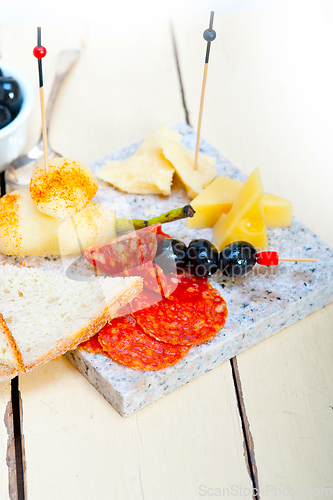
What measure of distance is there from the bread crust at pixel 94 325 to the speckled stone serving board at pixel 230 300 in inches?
2.2

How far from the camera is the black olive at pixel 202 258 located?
1.97 meters

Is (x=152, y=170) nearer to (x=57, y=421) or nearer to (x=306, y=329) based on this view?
(x=306, y=329)

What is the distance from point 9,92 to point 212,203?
929 millimetres

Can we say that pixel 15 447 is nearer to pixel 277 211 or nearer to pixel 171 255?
pixel 171 255

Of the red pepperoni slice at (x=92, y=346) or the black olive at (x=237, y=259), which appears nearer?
the red pepperoni slice at (x=92, y=346)

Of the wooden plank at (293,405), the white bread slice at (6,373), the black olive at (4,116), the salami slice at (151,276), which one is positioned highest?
the black olive at (4,116)

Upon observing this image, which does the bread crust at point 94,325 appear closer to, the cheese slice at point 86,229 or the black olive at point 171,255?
the black olive at point 171,255

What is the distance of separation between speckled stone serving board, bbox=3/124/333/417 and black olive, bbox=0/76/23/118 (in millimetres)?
476

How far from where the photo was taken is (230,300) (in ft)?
6.49

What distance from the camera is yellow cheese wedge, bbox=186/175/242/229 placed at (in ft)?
7.20

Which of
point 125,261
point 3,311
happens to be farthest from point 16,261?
point 125,261

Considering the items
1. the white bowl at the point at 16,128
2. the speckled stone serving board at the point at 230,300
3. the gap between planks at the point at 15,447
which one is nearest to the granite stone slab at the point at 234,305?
the speckled stone serving board at the point at 230,300

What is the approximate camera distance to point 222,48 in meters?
3.39

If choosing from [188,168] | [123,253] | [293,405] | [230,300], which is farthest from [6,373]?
[188,168]
